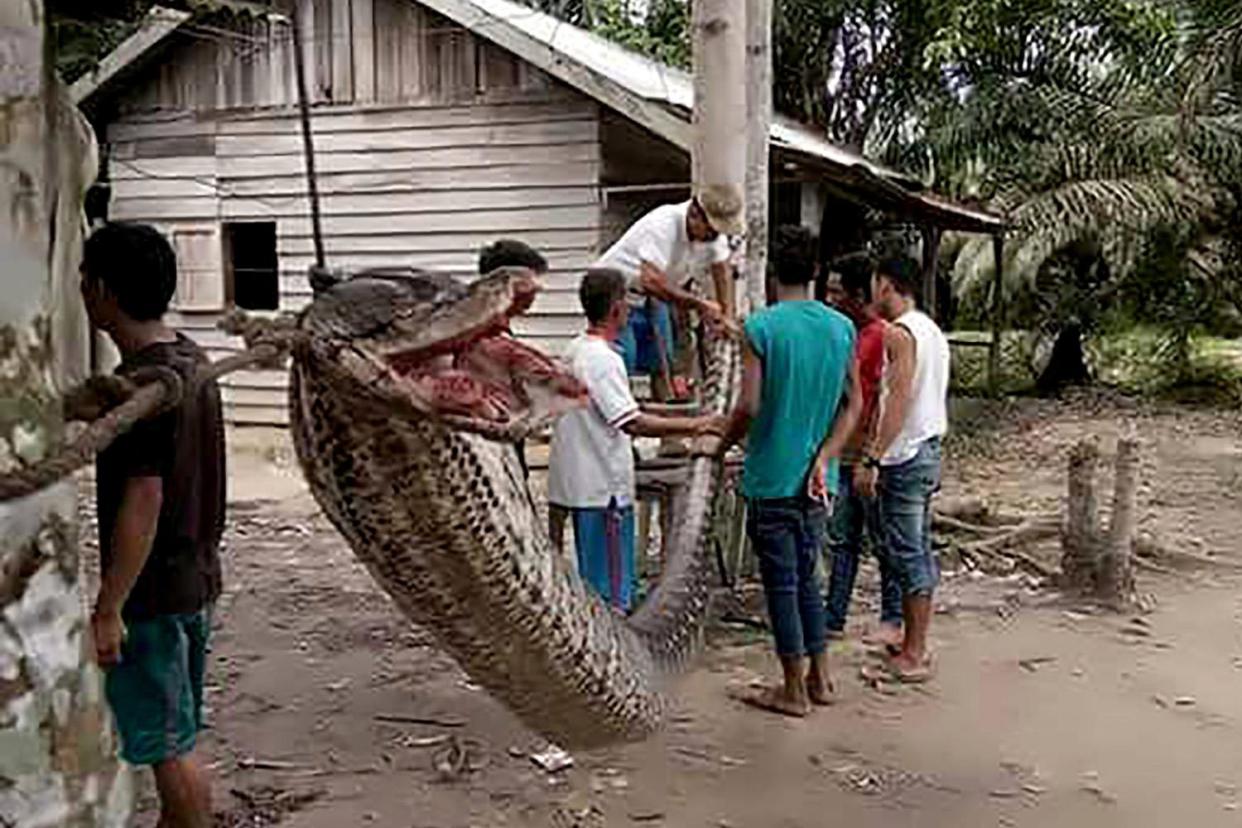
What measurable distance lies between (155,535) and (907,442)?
3242mm

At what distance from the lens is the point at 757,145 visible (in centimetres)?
627

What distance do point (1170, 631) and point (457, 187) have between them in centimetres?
708

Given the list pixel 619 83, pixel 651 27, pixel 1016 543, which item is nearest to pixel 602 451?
pixel 1016 543

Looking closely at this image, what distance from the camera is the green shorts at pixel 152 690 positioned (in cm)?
297

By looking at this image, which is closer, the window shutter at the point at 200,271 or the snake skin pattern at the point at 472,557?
the snake skin pattern at the point at 472,557

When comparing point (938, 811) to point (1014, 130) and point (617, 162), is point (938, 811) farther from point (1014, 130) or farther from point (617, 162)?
point (1014, 130)

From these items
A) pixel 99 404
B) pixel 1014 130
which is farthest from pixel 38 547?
pixel 1014 130

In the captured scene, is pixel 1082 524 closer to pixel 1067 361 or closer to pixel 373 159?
pixel 373 159

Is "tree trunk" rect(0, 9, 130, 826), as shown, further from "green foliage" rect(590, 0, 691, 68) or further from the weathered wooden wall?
"green foliage" rect(590, 0, 691, 68)

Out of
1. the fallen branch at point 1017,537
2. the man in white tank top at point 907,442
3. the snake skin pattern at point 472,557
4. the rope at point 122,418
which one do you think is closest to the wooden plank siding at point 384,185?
the fallen branch at point 1017,537

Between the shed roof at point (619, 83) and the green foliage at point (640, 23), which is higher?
the green foliage at point (640, 23)

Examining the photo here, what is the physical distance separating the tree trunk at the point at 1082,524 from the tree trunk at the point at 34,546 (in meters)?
6.01

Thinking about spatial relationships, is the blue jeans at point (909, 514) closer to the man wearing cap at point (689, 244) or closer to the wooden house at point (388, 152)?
the man wearing cap at point (689, 244)

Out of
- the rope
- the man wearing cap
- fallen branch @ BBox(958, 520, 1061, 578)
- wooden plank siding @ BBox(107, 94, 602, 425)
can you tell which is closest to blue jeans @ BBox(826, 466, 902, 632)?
the man wearing cap
